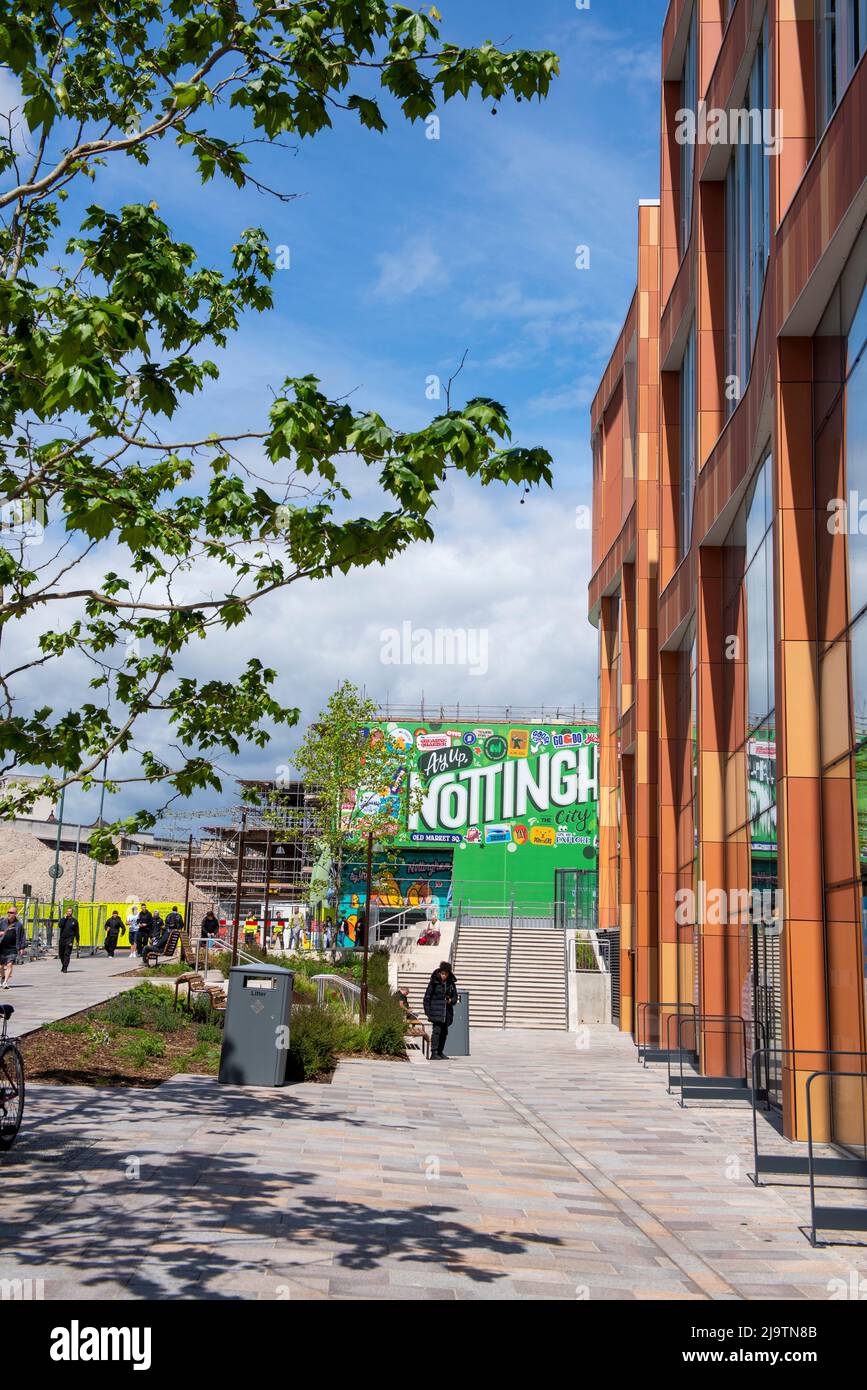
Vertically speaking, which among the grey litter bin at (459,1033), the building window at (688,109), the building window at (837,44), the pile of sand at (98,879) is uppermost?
the building window at (688,109)

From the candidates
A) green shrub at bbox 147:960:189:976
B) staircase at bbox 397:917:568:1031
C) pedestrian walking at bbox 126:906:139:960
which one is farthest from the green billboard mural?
green shrub at bbox 147:960:189:976

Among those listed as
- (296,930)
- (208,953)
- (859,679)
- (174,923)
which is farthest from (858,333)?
(296,930)

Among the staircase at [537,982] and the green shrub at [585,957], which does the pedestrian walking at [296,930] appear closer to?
the staircase at [537,982]

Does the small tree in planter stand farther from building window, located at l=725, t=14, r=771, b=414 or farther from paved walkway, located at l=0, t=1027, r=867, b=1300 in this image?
paved walkway, located at l=0, t=1027, r=867, b=1300

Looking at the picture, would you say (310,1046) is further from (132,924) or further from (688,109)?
(132,924)

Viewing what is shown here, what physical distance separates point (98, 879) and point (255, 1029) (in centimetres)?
7835

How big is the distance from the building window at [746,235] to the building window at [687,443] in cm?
349

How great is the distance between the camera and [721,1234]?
29.7ft

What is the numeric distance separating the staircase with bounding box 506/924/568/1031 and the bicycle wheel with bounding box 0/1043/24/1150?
25.4m

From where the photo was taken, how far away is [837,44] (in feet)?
47.5

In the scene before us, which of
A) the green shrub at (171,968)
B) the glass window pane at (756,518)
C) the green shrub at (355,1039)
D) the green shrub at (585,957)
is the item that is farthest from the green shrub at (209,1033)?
the green shrub at (585,957)

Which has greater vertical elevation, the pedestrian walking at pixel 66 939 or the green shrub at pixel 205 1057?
the pedestrian walking at pixel 66 939

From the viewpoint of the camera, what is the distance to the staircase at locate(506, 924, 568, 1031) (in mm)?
35562

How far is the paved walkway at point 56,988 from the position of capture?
20.9m
